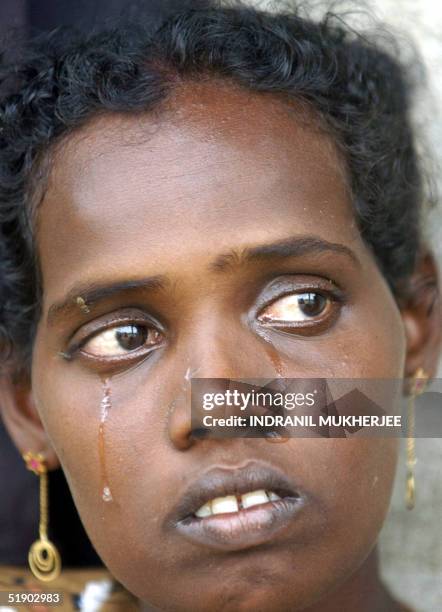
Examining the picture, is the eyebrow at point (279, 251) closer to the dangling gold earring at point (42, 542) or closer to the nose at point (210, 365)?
the nose at point (210, 365)

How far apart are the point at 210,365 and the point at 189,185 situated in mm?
278

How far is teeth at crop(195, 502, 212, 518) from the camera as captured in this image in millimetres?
1312

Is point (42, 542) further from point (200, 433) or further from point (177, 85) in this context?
point (177, 85)

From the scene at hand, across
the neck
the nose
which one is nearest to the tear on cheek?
the nose

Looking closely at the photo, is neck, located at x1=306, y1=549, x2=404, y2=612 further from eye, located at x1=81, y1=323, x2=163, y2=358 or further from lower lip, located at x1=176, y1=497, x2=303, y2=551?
eye, located at x1=81, y1=323, x2=163, y2=358

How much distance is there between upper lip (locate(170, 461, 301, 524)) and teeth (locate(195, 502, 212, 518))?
0.05 ft

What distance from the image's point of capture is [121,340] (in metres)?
1.47

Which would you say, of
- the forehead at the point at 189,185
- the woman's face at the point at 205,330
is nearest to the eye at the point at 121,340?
the woman's face at the point at 205,330

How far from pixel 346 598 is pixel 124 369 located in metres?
0.55

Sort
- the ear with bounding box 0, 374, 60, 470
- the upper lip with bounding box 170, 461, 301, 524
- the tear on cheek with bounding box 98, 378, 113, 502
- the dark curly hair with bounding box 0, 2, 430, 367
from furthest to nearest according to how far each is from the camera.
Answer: the ear with bounding box 0, 374, 60, 470 → the dark curly hair with bounding box 0, 2, 430, 367 → the tear on cheek with bounding box 98, 378, 113, 502 → the upper lip with bounding box 170, 461, 301, 524

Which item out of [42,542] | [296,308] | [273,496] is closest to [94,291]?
[296,308]

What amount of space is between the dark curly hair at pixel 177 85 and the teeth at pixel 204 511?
506 mm

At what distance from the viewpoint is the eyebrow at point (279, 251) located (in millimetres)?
1364

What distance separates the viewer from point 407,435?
5.37ft
